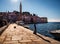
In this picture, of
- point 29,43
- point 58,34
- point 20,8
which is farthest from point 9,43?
point 20,8

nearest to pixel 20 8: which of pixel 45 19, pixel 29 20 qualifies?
pixel 29 20

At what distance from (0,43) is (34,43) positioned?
1.97 meters

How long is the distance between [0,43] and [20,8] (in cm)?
10343

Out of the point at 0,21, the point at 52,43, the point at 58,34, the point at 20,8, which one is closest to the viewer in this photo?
the point at 52,43

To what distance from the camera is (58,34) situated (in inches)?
637

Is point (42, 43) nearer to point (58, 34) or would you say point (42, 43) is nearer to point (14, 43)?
point (14, 43)

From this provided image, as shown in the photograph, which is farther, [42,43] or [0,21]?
[0,21]

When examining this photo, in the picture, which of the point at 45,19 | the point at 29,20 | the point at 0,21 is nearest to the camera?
the point at 0,21

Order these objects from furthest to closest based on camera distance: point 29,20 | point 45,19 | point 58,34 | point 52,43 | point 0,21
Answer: point 45,19 < point 29,20 < point 0,21 < point 58,34 < point 52,43

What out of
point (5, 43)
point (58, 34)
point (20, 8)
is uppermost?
point (20, 8)

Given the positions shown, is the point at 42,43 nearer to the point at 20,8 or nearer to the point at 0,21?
the point at 0,21

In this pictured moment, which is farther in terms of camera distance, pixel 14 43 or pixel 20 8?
pixel 20 8

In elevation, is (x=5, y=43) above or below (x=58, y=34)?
above

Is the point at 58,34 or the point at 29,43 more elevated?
the point at 29,43
